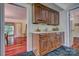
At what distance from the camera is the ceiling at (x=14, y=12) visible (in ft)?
5.84

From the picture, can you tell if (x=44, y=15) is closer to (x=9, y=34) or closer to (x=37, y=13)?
(x=37, y=13)

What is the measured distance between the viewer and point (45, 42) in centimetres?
183

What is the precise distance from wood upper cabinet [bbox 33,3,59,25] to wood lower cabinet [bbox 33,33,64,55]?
155mm

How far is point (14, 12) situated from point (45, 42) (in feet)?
1.66

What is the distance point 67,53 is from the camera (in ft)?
5.92

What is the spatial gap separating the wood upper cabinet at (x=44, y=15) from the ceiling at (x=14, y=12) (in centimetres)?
14

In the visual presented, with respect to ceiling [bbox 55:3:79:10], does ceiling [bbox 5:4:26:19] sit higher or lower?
lower

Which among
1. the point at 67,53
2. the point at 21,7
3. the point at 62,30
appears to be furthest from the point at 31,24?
the point at 67,53

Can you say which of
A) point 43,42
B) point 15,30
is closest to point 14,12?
point 15,30

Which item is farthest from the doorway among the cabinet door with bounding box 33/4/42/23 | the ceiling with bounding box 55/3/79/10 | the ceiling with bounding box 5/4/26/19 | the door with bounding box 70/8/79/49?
the door with bounding box 70/8/79/49

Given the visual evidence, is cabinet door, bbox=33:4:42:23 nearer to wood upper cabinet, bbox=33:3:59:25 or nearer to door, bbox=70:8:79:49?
wood upper cabinet, bbox=33:3:59:25

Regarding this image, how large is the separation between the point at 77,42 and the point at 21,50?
661 millimetres

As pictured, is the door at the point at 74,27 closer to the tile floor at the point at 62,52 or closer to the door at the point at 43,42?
the tile floor at the point at 62,52

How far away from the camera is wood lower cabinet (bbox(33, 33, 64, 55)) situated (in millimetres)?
1829
